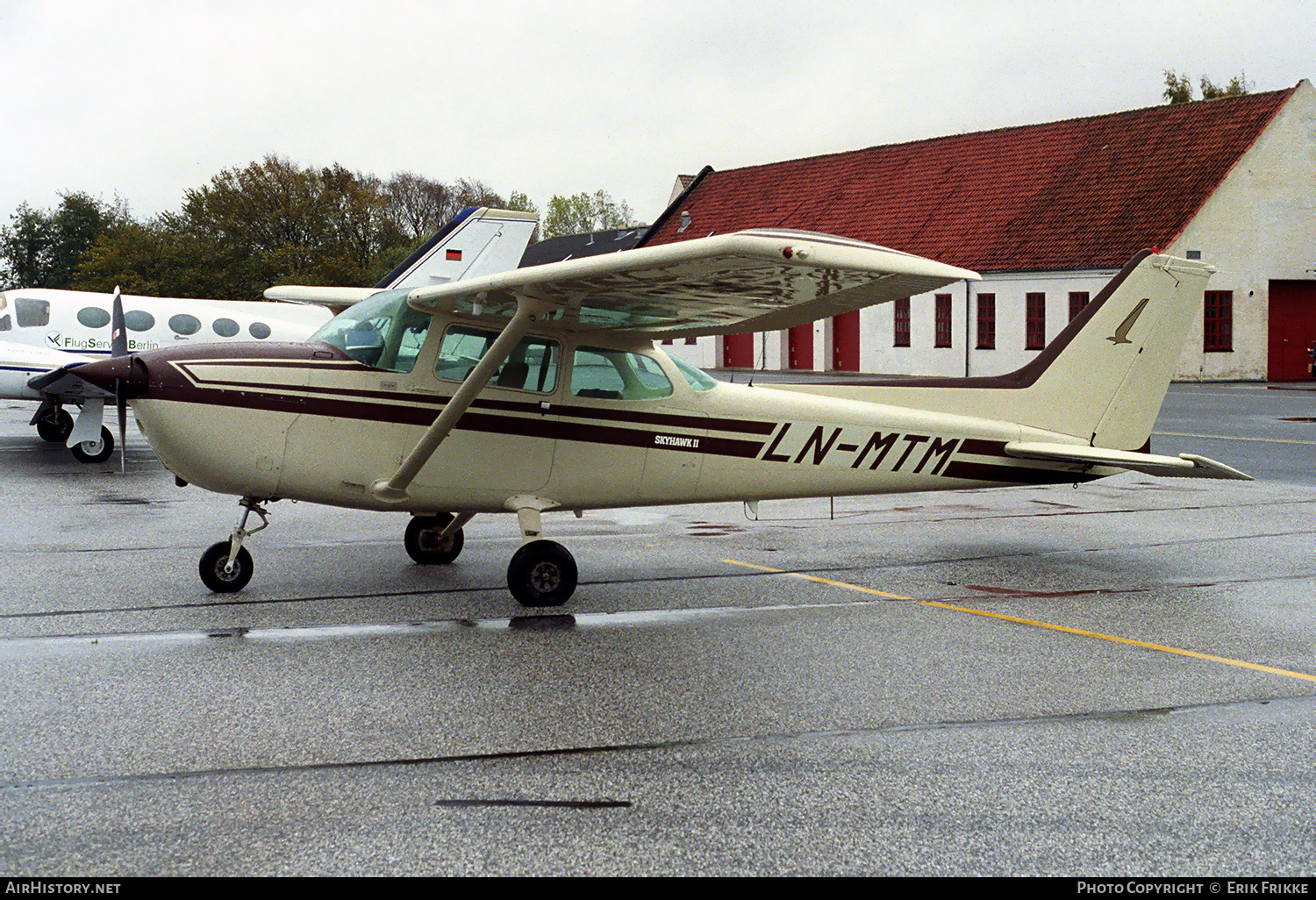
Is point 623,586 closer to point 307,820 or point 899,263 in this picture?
point 899,263

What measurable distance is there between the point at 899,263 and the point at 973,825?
309 cm

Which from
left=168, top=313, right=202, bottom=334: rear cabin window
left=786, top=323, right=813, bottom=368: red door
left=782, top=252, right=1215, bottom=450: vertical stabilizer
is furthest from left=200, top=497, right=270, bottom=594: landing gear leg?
left=786, top=323, right=813, bottom=368: red door

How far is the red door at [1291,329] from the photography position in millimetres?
39500

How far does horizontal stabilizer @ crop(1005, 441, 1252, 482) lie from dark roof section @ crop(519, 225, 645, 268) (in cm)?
4771

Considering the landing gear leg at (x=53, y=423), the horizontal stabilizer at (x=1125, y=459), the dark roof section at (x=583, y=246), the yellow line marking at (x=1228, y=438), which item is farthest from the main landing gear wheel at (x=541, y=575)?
the dark roof section at (x=583, y=246)

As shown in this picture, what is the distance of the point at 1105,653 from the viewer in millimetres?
6684

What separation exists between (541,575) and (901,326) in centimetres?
3761

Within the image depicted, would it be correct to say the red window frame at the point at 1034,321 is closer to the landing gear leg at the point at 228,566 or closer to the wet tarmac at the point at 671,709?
the wet tarmac at the point at 671,709

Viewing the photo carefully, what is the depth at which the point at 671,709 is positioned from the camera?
564 cm

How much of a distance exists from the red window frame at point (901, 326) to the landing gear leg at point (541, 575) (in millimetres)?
37072

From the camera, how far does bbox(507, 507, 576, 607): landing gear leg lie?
7855mm

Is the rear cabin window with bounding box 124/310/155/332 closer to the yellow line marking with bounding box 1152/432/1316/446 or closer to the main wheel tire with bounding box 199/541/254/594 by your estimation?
the main wheel tire with bounding box 199/541/254/594

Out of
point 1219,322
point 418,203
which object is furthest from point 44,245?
point 1219,322

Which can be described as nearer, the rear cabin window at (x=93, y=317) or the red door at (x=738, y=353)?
the rear cabin window at (x=93, y=317)
